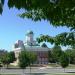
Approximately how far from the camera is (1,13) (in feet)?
11.9

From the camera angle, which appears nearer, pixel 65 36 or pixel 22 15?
pixel 22 15

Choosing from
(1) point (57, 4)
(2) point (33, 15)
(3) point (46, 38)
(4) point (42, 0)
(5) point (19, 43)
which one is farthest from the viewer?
(5) point (19, 43)

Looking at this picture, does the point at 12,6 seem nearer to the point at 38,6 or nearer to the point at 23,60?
the point at 38,6

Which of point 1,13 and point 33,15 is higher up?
point 33,15

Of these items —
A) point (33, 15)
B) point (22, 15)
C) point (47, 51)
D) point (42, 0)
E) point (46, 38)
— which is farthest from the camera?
point (47, 51)

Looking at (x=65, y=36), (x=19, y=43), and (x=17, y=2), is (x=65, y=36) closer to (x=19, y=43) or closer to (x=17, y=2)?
(x=17, y=2)

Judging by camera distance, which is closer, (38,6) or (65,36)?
(38,6)

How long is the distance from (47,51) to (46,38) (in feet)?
445

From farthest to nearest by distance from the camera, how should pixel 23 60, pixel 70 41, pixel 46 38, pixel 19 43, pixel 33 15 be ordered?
pixel 19 43
pixel 23 60
pixel 46 38
pixel 70 41
pixel 33 15

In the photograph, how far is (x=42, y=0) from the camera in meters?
3.50

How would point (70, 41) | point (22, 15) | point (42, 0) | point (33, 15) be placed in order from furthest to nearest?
point (70, 41)
point (22, 15)
point (33, 15)
point (42, 0)

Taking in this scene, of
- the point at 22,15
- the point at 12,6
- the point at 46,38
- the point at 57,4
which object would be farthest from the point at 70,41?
the point at 12,6

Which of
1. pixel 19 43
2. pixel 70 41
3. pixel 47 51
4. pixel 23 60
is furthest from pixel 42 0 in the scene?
pixel 19 43

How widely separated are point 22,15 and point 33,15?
67cm
